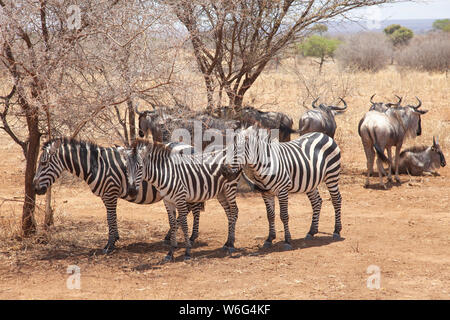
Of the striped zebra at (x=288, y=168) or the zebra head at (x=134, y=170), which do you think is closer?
the zebra head at (x=134, y=170)

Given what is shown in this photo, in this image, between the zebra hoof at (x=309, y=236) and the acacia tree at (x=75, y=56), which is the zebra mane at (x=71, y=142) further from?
the zebra hoof at (x=309, y=236)

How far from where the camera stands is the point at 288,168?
764 centimetres

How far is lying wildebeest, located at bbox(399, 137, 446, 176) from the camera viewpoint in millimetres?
12703

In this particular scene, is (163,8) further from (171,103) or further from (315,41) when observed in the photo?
(315,41)

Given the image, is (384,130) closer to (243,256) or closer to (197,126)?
(197,126)

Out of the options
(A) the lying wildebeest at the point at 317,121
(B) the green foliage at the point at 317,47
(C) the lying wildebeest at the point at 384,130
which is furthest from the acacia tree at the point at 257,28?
(B) the green foliage at the point at 317,47

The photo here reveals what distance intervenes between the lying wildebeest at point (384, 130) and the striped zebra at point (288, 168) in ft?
12.3

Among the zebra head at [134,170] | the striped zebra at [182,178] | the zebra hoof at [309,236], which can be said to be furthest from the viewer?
the zebra hoof at [309,236]

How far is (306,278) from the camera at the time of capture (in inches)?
241

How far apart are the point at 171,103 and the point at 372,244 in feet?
11.6

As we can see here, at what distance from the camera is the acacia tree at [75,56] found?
22.5 ft

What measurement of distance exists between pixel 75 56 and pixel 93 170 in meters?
1.50

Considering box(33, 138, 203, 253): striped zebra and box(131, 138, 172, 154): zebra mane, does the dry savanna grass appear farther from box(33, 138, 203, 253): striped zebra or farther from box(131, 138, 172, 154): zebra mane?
box(131, 138, 172, 154): zebra mane

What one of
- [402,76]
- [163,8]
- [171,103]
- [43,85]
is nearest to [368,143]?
[171,103]
